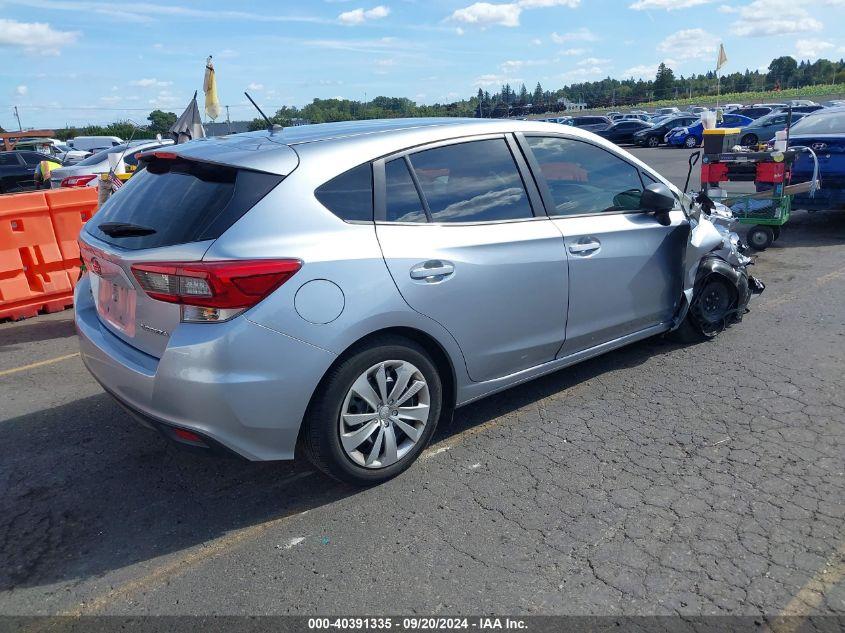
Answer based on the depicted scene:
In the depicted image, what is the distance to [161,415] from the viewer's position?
3.14 meters

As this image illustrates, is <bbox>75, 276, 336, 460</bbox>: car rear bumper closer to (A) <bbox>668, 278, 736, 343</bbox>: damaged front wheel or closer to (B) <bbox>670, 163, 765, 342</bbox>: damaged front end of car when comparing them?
(B) <bbox>670, 163, 765, 342</bbox>: damaged front end of car

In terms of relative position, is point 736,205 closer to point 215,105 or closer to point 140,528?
point 215,105

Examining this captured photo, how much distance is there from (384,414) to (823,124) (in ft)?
33.3

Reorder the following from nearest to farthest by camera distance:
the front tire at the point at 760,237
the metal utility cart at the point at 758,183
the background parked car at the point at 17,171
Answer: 1. the metal utility cart at the point at 758,183
2. the front tire at the point at 760,237
3. the background parked car at the point at 17,171

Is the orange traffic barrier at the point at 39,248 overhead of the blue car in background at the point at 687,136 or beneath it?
overhead

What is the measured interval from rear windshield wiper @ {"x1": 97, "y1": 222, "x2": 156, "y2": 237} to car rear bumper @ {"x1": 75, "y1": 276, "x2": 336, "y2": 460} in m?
0.58

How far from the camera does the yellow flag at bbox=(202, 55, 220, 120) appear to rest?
33.6ft

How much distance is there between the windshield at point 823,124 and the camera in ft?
33.8

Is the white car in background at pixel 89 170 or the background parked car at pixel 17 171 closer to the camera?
the white car in background at pixel 89 170

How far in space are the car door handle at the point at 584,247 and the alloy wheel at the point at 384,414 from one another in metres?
1.30

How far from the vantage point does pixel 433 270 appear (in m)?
3.53

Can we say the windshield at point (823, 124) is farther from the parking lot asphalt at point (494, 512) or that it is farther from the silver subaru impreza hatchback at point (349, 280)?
the silver subaru impreza hatchback at point (349, 280)

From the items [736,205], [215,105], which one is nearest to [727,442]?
[736,205]

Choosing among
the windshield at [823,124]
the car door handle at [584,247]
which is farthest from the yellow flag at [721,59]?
the car door handle at [584,247]
